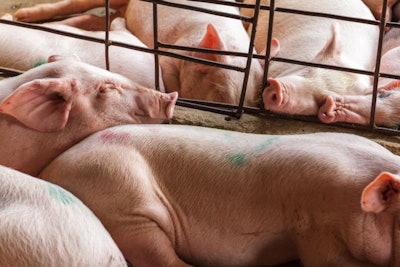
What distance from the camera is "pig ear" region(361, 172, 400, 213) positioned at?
1364 mm

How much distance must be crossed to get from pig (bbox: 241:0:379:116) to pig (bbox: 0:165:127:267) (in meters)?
0.80

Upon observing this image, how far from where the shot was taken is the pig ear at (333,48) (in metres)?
2.18

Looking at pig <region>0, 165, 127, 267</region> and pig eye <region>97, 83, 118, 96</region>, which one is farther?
pig eye <region>97, 83, 118, 96</region>

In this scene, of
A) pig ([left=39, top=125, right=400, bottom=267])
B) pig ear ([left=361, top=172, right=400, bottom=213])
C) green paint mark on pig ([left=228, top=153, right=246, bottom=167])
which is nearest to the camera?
pig ear ([left=361, top=172, right=400, bottom=213])

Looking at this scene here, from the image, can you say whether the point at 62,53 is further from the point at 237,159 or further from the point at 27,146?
the point at 237,159

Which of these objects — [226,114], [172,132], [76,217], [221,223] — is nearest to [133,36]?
[226,114]

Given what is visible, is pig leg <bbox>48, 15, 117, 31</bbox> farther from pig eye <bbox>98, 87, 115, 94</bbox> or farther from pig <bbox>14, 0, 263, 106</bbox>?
pig eye <bbox>98, 87, 115, 94</bbox>

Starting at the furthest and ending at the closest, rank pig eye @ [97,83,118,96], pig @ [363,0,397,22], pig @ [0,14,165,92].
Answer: pig @ [363,0,397,22]
pig @ [0,14,165,92]
pig eye @ [97,83,118,96]

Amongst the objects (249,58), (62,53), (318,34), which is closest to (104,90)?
(249,58)

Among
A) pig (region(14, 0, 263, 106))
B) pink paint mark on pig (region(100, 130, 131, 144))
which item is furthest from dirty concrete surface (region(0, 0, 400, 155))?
pink paint mark on pig (region(100, 130, 131, 144))

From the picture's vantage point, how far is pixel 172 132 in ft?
5.65

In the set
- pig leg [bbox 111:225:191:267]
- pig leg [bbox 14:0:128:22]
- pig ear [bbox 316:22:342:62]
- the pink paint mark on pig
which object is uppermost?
pig ear [bbox 316:22:342:62]

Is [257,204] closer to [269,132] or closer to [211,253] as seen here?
[211,253]

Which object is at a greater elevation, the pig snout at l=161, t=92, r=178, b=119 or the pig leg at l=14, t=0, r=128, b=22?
the pig leg at l=14, t=0, r=128, b=22
